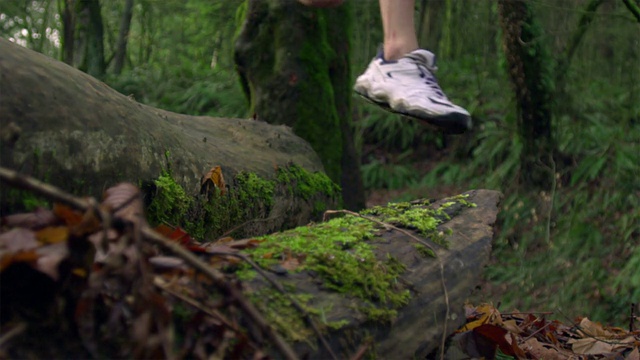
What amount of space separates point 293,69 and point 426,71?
7.17ft

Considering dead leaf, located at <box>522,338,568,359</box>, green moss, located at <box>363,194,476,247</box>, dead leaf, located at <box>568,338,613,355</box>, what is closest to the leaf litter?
green moss, located at <box>363,194,476,247</box>

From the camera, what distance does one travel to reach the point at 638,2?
512cm

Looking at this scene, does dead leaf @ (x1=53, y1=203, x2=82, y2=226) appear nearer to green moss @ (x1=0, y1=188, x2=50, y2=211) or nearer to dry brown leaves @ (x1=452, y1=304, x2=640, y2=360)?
green moss @ (x1=0, y1=188, x2=50, y2=211)

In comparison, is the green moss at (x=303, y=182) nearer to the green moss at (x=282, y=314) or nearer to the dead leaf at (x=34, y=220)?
the green moss at (x=282, y=314)

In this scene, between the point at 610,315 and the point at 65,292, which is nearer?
the point at 65,292

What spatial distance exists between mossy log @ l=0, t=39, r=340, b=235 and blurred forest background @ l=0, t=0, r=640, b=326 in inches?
76.5

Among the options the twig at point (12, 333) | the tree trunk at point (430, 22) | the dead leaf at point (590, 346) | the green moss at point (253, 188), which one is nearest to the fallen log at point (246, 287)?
the twig at point (12, 333)

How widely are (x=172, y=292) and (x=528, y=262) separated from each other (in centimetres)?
571

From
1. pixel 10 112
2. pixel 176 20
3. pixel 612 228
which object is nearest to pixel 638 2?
pixel 612 228

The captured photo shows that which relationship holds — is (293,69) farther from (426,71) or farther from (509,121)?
(509,121)

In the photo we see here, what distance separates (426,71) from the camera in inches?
145

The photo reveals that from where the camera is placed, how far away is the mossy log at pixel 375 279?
5.69 ft

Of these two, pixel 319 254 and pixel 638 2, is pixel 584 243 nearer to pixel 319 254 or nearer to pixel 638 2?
pixel 638 2

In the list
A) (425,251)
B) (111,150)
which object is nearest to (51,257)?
(111,150)
